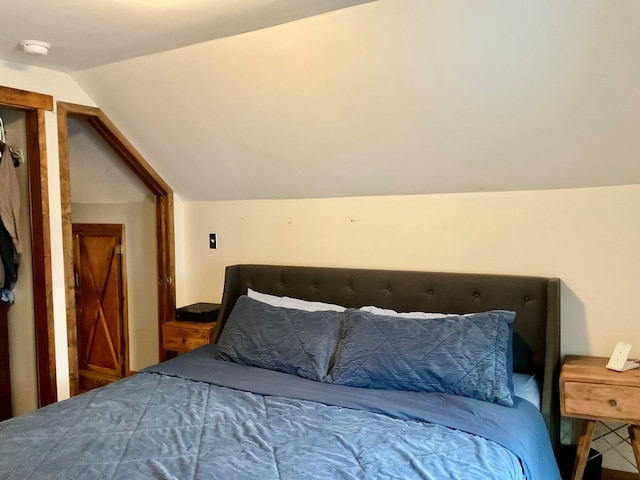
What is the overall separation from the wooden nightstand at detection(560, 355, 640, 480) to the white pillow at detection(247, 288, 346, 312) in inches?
44.5

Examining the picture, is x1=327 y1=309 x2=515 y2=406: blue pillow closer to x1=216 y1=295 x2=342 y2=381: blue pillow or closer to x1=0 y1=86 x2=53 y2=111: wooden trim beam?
x1=216 y1=295 x2=342 y2=381: blue pillow

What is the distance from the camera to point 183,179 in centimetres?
350

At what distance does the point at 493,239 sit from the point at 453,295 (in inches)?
14.1

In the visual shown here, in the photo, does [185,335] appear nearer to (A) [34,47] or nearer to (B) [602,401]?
(A) [34,47]

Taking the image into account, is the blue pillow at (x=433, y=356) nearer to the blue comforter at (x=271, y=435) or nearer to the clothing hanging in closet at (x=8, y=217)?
the blue comforter at (x=271, y=435)

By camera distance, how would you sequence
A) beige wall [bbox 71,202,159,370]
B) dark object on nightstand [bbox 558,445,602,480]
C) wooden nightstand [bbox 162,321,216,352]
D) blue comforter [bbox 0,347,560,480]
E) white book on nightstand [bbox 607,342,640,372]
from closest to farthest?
blue comforter [bbox 0,347,560,480]
white book on nightstand [bbox 607,342,640,372]
dark object on nightstand [bbox 558,445,602,480]
wooden nightstand [bbox 162,321,216,352]
beige wall [bbox 71,202,159,370]

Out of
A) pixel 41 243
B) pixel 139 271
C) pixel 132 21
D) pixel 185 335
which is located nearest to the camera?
pixel 132 21

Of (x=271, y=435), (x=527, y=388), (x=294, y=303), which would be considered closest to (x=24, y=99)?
(x=294, y=303)

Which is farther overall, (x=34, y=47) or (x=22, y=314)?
(x=22, y=314)

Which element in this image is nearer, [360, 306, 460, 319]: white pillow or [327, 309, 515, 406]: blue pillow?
[327, 309, 515, 406]: blue pillow

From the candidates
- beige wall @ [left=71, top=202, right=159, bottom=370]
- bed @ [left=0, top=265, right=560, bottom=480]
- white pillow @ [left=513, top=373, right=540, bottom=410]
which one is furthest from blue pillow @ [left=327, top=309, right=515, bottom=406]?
beige wall @ [left=71, top=202, right=159, bottom=370]

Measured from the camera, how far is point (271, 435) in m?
1.84

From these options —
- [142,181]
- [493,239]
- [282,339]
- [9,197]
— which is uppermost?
[142,181]

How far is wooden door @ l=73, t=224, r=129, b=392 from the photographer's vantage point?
399cm
